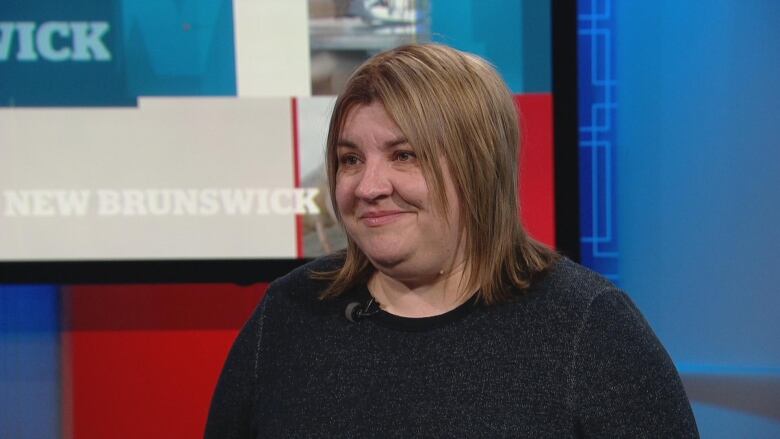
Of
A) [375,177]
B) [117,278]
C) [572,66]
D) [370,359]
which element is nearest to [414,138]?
[375,177]

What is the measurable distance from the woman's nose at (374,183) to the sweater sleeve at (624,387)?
354 millimetres

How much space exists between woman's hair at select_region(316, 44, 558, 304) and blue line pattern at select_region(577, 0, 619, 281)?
1.03 meters

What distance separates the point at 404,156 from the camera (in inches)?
41.6

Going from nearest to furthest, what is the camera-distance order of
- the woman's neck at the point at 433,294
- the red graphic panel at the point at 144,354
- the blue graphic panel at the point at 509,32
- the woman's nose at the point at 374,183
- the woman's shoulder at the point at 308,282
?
the woman's nose at the point at 374,183, the woman's neck at the point at 433,294, the woman's shoulder at the point at 308,282, the blue graphic panel at the point at 509,32, the red graphic panel at the point at 144,354

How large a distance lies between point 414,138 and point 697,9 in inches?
56.9

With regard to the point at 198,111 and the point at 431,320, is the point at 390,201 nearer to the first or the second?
the point at 431,320

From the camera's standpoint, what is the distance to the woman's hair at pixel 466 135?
1.03m

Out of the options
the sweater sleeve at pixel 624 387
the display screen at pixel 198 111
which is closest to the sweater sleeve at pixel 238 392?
Result: the sweater sleeve at pixel 624 387

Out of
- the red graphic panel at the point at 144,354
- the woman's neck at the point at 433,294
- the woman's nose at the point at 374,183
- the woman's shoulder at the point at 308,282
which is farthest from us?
the red graphic panel at the point at 144,354

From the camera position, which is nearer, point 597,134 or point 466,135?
point 466,135

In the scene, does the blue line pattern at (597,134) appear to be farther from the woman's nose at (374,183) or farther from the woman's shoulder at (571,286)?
the woman's nose at (374,183)

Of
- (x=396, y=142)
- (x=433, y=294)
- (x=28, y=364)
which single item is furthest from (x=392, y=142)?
(x=28, y=364)

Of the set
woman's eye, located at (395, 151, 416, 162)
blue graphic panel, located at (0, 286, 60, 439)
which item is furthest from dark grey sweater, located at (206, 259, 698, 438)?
blue graphic panel, located at (0, 286, 60, 439)

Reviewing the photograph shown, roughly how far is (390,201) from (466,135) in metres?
0.14
